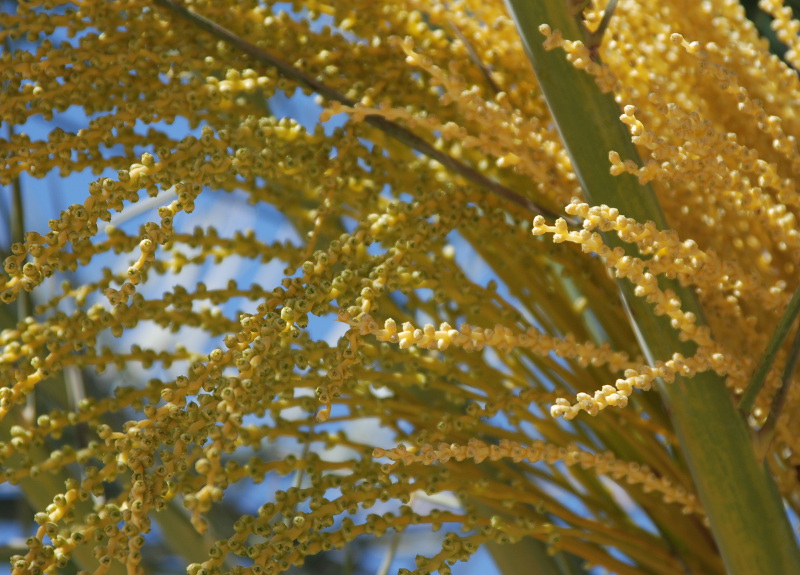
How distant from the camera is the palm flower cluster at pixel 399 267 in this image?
1.79 feet

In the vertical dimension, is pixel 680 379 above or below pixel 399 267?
below

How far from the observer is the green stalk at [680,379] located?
584 mm

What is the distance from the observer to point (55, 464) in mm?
618

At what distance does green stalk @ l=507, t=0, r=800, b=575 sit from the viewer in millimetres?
584

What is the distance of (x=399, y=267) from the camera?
60 cm

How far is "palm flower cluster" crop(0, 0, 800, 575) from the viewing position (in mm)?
546

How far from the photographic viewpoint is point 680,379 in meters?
0.60

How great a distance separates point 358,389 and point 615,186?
0.24 meters

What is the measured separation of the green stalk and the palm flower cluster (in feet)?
0.04

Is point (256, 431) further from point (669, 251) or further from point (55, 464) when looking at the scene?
point (669, 251)

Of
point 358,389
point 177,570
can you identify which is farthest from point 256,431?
point 177,570

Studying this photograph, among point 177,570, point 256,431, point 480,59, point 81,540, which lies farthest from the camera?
point 177,570

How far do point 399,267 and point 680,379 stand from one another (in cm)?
19

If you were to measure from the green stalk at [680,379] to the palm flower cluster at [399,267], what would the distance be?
0.01 metres
